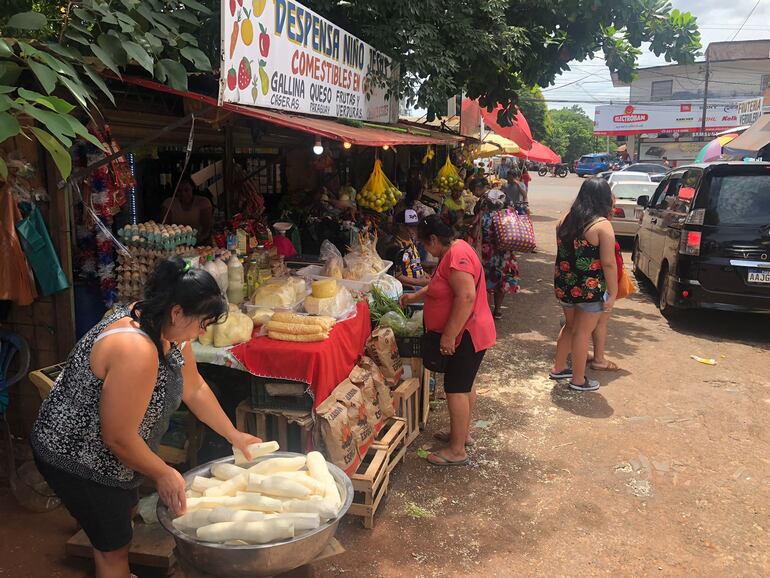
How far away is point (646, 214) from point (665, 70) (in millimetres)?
47111

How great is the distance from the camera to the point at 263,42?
4.38 m

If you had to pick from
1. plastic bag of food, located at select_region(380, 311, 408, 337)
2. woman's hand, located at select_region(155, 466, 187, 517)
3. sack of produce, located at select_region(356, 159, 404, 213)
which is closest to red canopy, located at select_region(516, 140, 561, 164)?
sack of produce, located at select_region(356, 159, 404, 213)

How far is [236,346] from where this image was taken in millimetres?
3660

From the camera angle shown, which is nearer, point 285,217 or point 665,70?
point 285,217

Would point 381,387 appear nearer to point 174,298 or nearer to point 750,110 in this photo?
point 174,298

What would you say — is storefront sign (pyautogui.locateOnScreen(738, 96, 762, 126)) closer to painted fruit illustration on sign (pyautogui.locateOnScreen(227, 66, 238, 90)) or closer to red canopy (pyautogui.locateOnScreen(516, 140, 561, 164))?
red canopy (pyautogui.locateOnScreen(516, 140, 561, 164))

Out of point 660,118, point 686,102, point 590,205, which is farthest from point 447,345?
point 686,102

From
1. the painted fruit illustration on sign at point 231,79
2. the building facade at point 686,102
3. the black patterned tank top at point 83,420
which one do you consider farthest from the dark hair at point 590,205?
the building facade at point 686,102

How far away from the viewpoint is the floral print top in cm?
535

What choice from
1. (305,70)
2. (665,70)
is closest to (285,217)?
(305,70)

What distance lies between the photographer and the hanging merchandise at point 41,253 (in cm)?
370

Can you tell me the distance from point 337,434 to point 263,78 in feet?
8.34

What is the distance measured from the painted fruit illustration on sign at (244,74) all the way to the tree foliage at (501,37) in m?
2.79

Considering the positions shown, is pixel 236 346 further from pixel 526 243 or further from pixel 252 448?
pixel 526 243
